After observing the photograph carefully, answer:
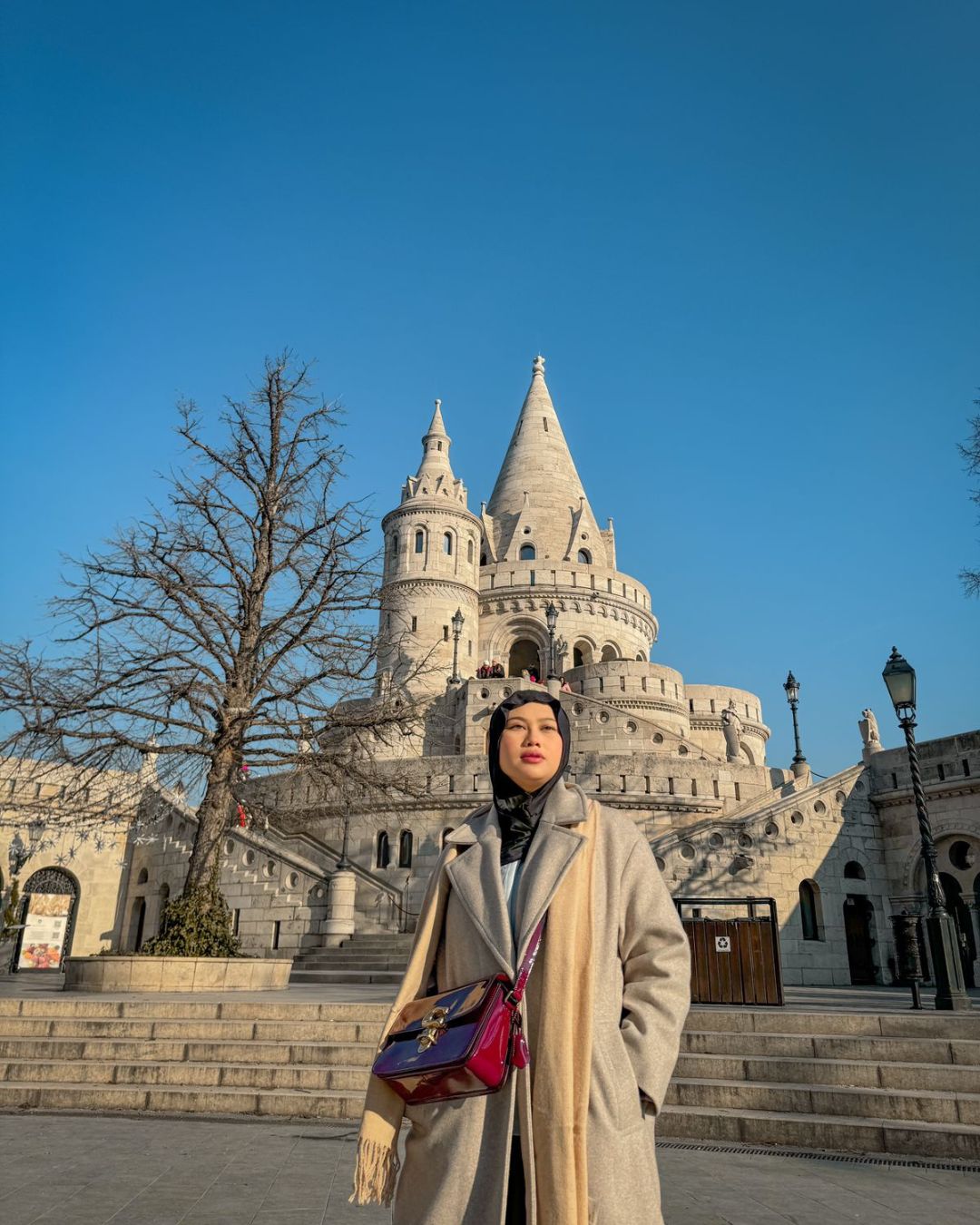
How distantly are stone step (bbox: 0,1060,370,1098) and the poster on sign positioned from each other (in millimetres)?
20052

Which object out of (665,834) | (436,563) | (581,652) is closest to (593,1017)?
(665,834)

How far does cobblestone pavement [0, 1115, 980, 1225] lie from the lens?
13.9 feet

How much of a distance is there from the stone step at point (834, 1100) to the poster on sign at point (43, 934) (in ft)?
76.7

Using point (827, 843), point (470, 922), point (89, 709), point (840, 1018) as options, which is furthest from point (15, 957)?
point (470, 922)

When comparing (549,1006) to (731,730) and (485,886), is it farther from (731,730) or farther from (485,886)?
(731,730)

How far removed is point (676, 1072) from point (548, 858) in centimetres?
552

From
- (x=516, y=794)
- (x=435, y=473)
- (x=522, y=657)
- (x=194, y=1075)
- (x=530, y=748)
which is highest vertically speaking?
(x=435, y=473)

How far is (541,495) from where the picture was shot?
166 feet

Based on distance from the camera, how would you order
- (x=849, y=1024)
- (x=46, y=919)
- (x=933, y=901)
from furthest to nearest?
(x=46, y=919) → (x=933, y=901) → (x=849, y=1024)

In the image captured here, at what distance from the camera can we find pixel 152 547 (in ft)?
45.1

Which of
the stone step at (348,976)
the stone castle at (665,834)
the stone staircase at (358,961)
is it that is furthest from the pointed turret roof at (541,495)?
the stone step at (348,976)

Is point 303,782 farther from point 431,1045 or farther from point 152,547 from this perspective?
point 431,1045

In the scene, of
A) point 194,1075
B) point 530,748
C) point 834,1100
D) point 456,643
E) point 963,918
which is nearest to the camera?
point 530,748

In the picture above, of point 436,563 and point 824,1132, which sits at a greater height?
point 436,563
